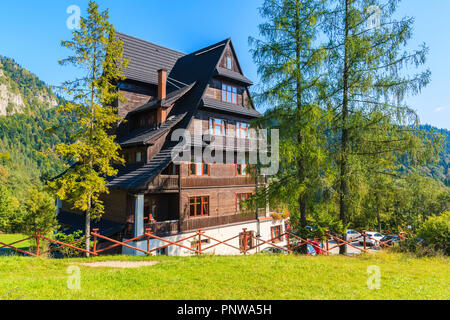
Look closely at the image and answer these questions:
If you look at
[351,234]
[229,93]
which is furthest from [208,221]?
[351,234]

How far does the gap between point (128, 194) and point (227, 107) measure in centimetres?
1031

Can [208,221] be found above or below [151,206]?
below

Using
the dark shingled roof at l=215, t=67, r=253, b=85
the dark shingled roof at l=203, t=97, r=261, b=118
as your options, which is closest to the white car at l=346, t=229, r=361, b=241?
the dark shingled roof at l=203, t=97, r=261, b=118

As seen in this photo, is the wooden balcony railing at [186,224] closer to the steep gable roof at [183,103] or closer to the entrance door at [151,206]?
the entrance door at [151,206]

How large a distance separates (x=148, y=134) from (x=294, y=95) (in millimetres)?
11544

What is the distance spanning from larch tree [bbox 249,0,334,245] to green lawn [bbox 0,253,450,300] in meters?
3.16

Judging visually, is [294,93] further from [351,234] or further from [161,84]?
[351,234]

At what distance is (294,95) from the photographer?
11500 millimetres

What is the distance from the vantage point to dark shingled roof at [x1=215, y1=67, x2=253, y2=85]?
21.1 metres

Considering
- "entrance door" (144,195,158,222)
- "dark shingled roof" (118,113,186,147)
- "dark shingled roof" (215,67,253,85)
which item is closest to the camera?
"dark shingled roof" (118,113,186,147)

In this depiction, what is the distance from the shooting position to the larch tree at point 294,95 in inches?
430

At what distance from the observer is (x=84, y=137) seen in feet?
41.1

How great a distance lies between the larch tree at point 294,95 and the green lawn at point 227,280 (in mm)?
3157

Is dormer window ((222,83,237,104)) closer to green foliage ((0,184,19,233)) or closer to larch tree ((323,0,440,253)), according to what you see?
larch tree ((323,0,440,253))
